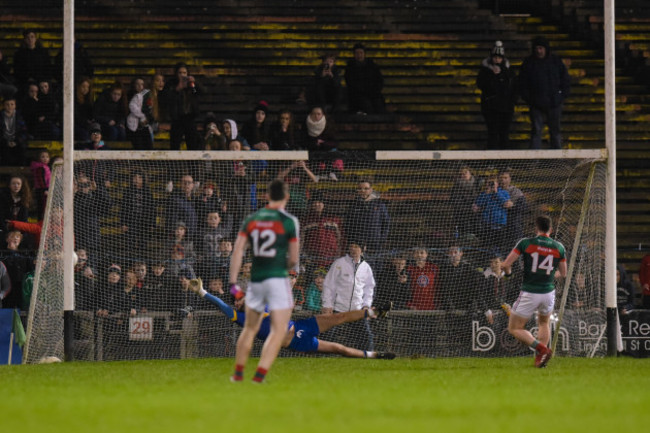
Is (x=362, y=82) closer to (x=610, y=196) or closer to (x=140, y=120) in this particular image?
(x=140, y=120)

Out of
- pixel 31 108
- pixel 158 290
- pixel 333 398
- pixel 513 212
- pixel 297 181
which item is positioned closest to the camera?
pixel 333 398

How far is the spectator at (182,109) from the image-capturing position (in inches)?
841

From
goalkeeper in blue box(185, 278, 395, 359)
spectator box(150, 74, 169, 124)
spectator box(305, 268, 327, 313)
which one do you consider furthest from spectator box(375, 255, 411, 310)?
spectator box(150, 74, 169, 124)

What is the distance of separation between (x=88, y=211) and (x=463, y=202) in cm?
602

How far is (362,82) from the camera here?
2325cm

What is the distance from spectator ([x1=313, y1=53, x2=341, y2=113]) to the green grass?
28.4 feet

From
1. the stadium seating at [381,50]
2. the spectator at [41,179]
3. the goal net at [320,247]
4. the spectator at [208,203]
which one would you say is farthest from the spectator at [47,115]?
the spectator at [208,203]

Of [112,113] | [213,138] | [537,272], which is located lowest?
[537,272]

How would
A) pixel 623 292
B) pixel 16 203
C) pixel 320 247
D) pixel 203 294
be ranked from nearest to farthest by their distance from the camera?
pixel 203 294 < pixel 320 247 < pixel 623 292 < pixel 16 203

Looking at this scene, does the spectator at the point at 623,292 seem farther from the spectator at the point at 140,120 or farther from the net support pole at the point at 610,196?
the spectator at the point at 140,120

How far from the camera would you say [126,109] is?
21719 mm

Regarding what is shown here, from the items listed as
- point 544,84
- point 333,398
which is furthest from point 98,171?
point 333,398

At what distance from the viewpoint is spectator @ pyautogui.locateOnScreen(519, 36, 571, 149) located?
21.3 m

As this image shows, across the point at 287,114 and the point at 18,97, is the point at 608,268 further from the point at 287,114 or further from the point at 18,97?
the point at 18,97
